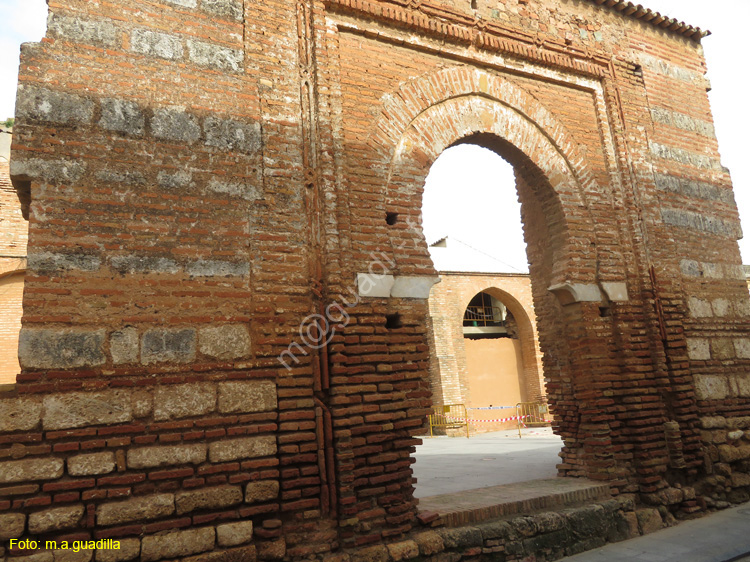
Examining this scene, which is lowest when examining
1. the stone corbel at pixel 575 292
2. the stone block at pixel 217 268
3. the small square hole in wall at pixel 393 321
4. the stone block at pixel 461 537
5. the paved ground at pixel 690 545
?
the paved ground at pixel 690 545

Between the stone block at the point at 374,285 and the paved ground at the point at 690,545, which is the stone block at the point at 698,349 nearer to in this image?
the paved ground at the point at 690,545

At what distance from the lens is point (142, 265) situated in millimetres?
A: 3799

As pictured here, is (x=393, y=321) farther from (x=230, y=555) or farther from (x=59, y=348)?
(x=59, y=348)

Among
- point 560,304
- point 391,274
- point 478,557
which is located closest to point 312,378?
point 391,274

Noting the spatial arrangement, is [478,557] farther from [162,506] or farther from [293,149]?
[293,149]

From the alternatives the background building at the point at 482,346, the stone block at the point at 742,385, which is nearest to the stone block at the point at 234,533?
the stone block at the point at 742,385

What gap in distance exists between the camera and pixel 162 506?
11.4 feet

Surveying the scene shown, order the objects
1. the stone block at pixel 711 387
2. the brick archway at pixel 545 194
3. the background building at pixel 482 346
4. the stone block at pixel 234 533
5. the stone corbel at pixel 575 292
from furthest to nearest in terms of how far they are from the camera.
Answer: the background building at pixel 482 346
the stone block at pixel 711 387
the stone corbel at pixel 575 292
the brick archway at pixel 545 194
the stone block at pixel 234 533

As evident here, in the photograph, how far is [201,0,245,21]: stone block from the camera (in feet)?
14.7

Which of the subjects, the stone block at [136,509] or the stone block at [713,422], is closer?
the stone block at [136,509]

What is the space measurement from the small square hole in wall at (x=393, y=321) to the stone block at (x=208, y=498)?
1836 millimetres

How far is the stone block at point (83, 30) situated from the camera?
388 centimetres

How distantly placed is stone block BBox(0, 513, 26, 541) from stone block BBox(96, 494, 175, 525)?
0.41 m

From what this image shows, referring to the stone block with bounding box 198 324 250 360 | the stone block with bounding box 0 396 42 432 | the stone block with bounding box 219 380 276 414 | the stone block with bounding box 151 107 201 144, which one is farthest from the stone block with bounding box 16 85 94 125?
the stone block with bounding box 219 380 276 414
